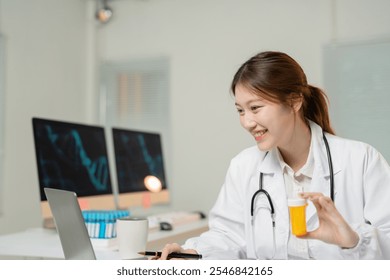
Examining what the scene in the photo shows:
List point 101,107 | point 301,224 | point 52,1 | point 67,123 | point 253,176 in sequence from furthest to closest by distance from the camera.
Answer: point 52,1
point 67,123
point 101,107
point 253,176
point 301,224

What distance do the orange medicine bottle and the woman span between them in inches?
1.5

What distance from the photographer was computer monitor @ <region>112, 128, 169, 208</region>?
1796 mm

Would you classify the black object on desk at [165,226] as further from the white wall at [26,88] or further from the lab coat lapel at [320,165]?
the lab coat lapel at [320,165]

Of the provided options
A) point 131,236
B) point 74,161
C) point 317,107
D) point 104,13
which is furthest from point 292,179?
point 74,161

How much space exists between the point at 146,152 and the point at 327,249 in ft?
3.87

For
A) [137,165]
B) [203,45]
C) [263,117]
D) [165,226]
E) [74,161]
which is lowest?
[165,226]

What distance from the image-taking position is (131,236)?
3.37 ft

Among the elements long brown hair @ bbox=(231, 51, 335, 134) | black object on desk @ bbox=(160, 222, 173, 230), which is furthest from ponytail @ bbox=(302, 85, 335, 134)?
black object on desk @ bbox=(160, 222, 173, 230)

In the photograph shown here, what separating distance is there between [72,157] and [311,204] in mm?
928

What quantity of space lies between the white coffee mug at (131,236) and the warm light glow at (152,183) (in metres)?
0.90

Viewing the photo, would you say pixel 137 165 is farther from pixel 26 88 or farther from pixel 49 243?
pixel 26 88

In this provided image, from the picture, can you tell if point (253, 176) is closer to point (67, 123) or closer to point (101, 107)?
point (101, 107)
